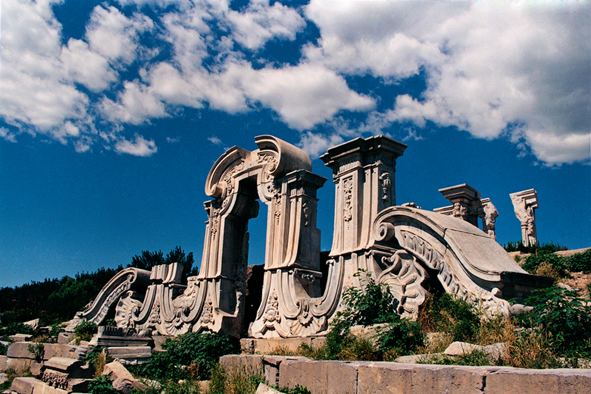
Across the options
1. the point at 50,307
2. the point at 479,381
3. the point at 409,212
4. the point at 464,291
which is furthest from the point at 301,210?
the point at 50,307

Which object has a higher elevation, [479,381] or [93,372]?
[479,381]

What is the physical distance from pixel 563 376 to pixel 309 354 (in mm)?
5411

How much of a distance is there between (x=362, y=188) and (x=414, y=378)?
231 inches

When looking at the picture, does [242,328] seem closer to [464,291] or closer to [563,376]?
[464,291]

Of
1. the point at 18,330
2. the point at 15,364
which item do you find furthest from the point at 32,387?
the point at 18,330

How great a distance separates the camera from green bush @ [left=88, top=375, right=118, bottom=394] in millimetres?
8141

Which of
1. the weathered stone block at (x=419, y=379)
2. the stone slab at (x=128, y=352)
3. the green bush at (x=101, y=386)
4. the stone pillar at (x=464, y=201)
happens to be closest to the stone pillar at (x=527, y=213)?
the stone pillar at (x=464, y=201)

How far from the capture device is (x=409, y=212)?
28.2 ft

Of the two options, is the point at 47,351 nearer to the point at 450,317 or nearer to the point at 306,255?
the point at 306,255

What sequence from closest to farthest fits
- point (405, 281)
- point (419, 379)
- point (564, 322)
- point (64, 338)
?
1. point (419, 379)
2. point (564, 322)
3. point (405, 281)
4. point (64, 338)

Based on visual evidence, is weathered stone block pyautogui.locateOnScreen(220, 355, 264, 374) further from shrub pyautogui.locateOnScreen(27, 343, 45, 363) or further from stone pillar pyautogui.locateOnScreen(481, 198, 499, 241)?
stone pillar pyautogui.locateOnScreen(481, 198, 499, 241)

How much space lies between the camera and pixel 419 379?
4.66 meters

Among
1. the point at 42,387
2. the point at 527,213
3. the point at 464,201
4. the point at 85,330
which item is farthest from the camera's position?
the point at 527,213

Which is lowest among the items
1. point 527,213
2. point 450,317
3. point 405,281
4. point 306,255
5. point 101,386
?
point 101,386
